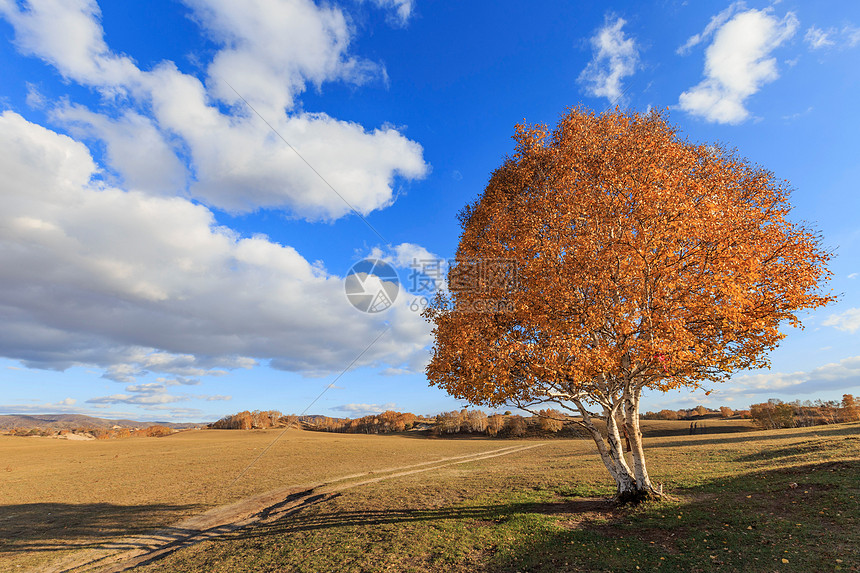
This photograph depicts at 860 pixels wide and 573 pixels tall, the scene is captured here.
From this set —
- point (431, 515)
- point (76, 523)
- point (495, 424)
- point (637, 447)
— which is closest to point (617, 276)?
point (637, 447)

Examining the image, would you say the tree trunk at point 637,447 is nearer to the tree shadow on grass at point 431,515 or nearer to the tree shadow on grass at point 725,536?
the tree shadow on grass at point 725,536

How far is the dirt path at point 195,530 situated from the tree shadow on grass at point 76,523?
19.4 inches

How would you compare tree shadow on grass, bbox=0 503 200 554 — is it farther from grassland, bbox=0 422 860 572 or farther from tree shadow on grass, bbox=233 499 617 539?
tree shadow on grass, bbox=233 499 617 539

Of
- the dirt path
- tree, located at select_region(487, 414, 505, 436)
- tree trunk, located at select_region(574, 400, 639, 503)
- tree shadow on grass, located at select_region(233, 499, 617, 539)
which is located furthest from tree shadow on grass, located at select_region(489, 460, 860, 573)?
tree, located at select_region(487, 414, 505, 436)

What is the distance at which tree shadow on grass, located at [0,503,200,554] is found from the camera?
16.9m

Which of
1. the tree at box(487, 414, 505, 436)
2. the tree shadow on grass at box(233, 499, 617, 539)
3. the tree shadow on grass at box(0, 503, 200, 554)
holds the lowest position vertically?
the tree at box(487, 414, 505, 436)

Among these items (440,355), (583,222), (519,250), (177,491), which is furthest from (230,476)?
(583,222)

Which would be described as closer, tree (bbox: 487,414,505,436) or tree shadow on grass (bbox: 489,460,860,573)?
tree shadow on grass (bbox: 489,460,860,573)

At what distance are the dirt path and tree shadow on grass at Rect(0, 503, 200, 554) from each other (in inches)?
19.4

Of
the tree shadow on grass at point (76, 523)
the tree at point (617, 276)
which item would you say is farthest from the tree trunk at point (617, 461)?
the tree shadow on grass at point (76, 523)

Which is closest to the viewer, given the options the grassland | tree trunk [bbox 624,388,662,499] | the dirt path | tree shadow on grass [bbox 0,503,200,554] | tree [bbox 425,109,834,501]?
the grassland

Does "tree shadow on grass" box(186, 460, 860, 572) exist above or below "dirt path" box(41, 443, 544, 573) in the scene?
above

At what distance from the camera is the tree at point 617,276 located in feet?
38.8

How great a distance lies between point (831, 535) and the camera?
958cm
